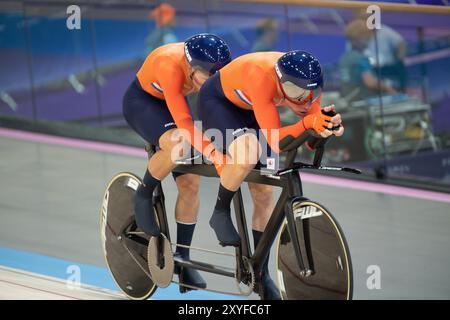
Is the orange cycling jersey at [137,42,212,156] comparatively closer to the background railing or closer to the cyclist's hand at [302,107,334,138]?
the cyclist's hand at [302,107,334,138]

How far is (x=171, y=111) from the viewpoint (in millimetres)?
5027

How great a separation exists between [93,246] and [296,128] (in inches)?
103

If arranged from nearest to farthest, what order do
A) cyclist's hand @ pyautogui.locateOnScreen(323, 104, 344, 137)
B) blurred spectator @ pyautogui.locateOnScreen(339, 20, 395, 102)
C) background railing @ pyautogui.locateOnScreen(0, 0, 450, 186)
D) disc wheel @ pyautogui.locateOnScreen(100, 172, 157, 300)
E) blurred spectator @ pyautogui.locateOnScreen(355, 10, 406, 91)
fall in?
1. cyclist's hand @ pyautogui.locateOnScreen(323, 104, 344, 137)
2. disc wheel @ pyautogui.locateOnScreen(100, 172, 157, 300)
3. background railing @ pyautogui.locateOnScreen(0, 0, 450, 186)
4. blurred spectator @ pyautogui.locateOnScreen(355, 10, 406, 91)
5. blurred spectator @ pyautogui.locateOnScreen(339, 20, 395, 102)

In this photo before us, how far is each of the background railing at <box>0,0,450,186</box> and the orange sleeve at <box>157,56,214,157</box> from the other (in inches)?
142

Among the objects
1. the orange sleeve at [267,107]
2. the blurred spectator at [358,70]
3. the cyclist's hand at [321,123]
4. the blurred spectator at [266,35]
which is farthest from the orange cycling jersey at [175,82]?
the blurred spectator at [266,35]

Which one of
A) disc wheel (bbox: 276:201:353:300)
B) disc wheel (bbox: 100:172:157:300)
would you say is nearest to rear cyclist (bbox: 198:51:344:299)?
disc wheel (bbox: 276:201:353:300)

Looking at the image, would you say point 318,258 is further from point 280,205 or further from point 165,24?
point 165,24

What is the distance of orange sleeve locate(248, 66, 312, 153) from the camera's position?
461cm

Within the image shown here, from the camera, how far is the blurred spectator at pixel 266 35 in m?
9.55

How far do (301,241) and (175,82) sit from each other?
102cm

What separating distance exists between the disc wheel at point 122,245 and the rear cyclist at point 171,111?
0.22m

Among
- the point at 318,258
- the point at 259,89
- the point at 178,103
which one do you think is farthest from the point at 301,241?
the point at 178,103
